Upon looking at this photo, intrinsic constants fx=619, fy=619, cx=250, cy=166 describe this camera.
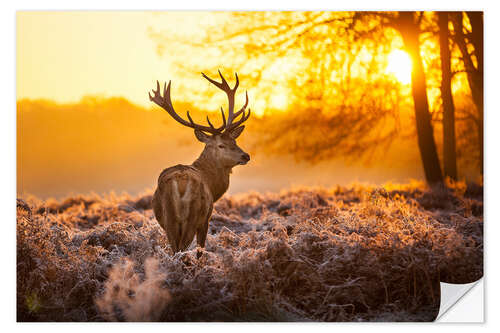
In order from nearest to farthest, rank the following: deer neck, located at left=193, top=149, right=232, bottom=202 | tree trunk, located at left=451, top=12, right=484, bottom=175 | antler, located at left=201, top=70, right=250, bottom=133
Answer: deer neck, located at left=193, top=149, right=232, bottom=202, antler, located at left=201, top=70, right=250, bottom=133, tree trunk, located at left=451, top=12, right=484, bottom=175

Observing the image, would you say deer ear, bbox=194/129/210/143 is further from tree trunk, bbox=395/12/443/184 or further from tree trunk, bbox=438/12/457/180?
tree trunk, bbox=438/12/457/180

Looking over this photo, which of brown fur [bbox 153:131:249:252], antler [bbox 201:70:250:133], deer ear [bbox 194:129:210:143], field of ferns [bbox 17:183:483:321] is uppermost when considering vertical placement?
antler [bbox 201:70:250:133]

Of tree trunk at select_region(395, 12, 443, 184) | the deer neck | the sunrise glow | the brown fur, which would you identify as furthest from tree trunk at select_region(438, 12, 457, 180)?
the deer neck

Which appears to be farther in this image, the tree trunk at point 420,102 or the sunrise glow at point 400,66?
the sunrise glow at point 400,66

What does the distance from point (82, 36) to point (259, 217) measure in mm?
4152

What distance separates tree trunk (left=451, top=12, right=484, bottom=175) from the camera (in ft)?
25.3

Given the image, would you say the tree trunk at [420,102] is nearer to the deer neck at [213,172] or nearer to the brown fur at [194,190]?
the brown fur at [194,190]

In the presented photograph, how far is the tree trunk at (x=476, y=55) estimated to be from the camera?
7707mm

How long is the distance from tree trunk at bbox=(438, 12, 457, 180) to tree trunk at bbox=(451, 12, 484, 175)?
1.16 ft

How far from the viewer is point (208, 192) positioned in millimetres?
6492

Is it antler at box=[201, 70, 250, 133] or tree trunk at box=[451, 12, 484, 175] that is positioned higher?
tree trunk at box=[451, 12, 484, 175]

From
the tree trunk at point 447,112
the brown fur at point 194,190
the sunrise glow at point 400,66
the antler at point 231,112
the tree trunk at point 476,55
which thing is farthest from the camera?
the tree trunk at point 447,112

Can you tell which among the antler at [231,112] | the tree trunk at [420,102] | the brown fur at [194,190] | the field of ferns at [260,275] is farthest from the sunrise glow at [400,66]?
the brown fur at [194,190]

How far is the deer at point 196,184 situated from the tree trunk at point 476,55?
3.09 meters
